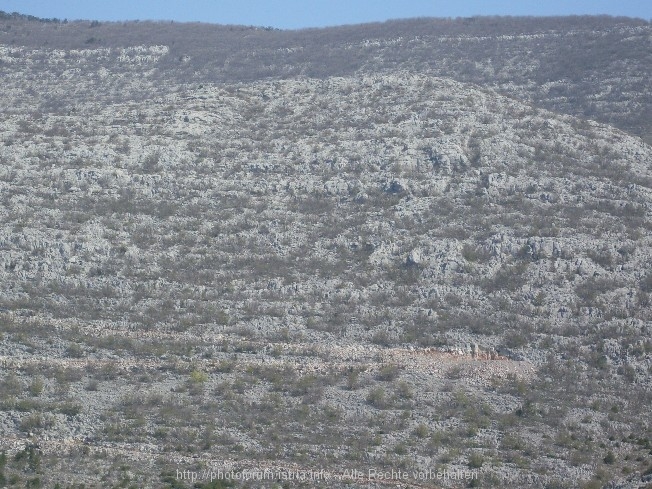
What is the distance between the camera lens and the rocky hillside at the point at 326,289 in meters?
23.4

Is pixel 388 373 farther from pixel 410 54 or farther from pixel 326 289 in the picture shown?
pixel 410 54

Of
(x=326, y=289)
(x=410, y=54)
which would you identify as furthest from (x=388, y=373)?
(x=410, y=54)

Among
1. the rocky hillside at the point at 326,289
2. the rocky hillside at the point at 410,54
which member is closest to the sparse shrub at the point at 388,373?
the rocky hillside at the point at 326,289

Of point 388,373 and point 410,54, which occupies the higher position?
point 410,54

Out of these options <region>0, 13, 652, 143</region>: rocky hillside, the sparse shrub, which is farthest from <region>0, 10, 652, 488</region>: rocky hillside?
<region>0, 13, 652, 143</region>: rocky hillside

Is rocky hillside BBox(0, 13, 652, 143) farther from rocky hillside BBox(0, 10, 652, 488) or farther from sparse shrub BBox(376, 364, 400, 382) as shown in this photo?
sparse shrub BBox(376, 364, 400, 382)

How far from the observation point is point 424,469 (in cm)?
2234

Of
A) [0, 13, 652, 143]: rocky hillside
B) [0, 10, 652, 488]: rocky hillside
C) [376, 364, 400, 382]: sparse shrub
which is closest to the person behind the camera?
[0, 10, 652, 488]: rocky hillside

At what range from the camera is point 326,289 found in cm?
3139

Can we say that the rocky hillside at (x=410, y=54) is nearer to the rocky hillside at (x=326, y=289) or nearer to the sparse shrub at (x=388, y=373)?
the rocky hillside at (x=326, y=289)

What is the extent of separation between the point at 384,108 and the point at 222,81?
55.3 ft

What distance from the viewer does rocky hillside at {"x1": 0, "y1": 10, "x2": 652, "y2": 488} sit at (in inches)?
921

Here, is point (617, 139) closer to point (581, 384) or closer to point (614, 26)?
point (581, 384)

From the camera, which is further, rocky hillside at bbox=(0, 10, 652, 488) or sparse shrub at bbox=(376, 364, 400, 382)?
sparse shrub at bbox=(376, 364, 400, 382)
